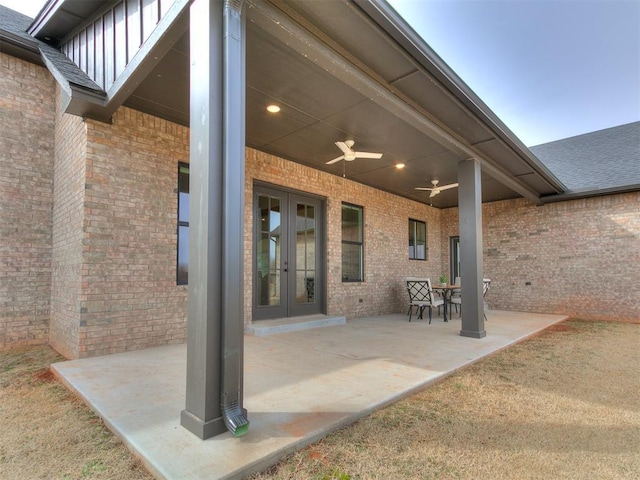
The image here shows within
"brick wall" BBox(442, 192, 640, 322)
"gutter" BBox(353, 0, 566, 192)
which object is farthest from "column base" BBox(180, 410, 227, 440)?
"brick wall" BBox(442, 192, 640, 322)

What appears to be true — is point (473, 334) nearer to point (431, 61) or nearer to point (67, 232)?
point (431, 61)

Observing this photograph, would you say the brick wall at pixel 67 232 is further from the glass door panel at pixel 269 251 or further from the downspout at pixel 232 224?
the downspout at pixel 232 224

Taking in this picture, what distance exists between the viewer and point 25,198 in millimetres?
4551

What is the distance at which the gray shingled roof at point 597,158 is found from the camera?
25.2 feet

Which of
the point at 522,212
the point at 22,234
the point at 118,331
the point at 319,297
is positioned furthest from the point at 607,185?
the point at 22,234

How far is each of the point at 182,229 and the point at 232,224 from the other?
9.78 feet

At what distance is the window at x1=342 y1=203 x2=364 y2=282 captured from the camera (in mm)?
7512

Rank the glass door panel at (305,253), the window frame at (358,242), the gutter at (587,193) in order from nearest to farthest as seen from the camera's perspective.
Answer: the glass door panel at (305,253) → the gutter at (587,193) → the window frame at (358,242)

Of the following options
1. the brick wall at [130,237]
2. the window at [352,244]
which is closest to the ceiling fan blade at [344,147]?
the brick wall at [130,237]

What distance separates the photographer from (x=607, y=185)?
24.5 ft

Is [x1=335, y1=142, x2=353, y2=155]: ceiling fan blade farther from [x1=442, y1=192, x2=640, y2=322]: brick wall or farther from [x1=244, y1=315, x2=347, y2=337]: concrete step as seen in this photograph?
[x1=442, y1=192, x2=640, y2=322]: brick wall

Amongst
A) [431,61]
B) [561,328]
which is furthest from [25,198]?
[561,328]

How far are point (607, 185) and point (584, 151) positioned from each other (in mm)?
2869

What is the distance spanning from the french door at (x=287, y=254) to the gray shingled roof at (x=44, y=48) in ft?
9.16
